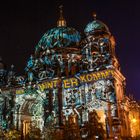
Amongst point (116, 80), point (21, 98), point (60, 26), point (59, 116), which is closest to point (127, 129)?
point (116, 80)

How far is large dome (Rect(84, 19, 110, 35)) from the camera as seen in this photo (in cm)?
5272

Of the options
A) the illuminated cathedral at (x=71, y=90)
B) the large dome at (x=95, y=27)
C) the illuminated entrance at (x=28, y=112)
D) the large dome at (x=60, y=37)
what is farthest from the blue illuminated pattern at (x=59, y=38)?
the illuminated entrance at (x=28, y=112)

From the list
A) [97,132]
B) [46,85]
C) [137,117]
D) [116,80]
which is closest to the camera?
[97,132]

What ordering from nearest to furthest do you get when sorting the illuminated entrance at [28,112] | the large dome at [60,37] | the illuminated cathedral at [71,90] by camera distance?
the illuminated cathedral at [71,90] → the illuminated entrance at [28,112] → the large dome at [60,37]

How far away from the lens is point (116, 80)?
4659cm

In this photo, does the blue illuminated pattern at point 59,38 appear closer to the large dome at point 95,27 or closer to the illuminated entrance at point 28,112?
the large dome at point 95,27

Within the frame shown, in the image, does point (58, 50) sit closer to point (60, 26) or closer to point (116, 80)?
point (60, 26)

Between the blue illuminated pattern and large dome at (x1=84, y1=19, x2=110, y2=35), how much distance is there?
6218 mm

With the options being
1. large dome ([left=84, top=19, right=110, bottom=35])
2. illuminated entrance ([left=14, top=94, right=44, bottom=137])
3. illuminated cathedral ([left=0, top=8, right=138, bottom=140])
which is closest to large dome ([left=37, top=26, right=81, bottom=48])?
illuminated cathedral ([left=0, top=8, right=138, bottom=140])

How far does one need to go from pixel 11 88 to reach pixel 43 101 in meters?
7.20

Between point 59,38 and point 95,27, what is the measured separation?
918cm

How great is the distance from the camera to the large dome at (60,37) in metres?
59.0

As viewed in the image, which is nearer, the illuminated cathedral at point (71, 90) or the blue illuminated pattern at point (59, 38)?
the illuminated cathedral at point (71, 90)

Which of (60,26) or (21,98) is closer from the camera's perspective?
(21,98)
